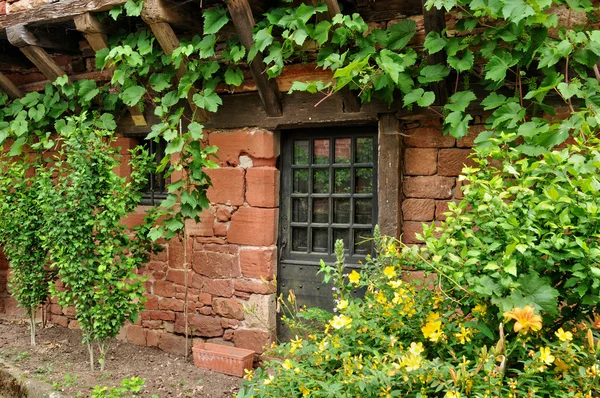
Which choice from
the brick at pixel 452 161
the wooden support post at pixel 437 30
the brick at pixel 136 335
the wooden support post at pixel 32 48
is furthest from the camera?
the brick at pixel 136 335

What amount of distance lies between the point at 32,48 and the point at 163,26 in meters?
1.39

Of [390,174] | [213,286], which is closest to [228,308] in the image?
[213,286]

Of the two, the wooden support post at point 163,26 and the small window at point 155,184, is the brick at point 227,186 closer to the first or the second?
the wooden support post at point 163,26

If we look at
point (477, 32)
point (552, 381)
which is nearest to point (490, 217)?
point (552, 381)

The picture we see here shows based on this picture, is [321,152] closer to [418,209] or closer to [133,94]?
[418,209]

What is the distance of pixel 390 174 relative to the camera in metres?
4.35

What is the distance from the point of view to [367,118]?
446 cm

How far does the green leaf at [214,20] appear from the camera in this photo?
4.39 metres

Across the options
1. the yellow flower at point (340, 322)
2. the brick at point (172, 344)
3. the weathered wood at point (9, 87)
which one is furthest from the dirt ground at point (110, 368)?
the weathered wood at point (9, 87)

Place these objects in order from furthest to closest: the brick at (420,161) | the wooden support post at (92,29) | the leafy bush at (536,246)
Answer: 1. the wooden support post at (92,29)
2. the brick at (420,161)
3. the leafy bush at (536,246)

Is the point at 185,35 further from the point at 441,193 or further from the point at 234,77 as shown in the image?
the point at 441,193

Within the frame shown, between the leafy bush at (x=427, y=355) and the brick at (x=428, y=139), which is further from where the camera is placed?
the brick at (x=428, y=139)

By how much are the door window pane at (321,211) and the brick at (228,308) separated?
0.94m

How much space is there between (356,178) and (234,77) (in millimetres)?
1209
